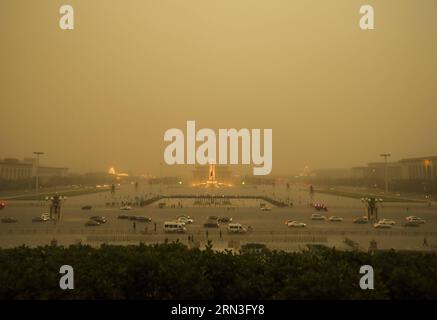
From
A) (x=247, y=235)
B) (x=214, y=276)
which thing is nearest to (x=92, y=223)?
(x=247, y=235)

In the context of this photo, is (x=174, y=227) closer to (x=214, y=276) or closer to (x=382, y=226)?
(x=382, y=226)

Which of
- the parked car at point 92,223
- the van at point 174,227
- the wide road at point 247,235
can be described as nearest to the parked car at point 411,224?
the wide road at point 247,235

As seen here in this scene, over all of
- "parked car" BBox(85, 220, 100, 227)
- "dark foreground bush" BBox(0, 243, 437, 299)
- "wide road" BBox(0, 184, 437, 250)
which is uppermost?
"dark foreground bush" BBox(0, 243, 437, 299)

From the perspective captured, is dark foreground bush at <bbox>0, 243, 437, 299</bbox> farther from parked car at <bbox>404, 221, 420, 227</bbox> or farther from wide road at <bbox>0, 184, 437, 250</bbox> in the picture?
parked car at <bbox>404, 221, 420, 227</bbox>

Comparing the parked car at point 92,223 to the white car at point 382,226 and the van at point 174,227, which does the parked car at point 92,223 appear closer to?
the van at point 174,227

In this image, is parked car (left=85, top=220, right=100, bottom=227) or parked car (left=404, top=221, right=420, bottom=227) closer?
parked car (left=85, top=220, right=100, bottom=227)

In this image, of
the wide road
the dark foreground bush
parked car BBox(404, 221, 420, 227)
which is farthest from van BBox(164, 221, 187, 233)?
parked car BBox(404, 221, 420, 227)
